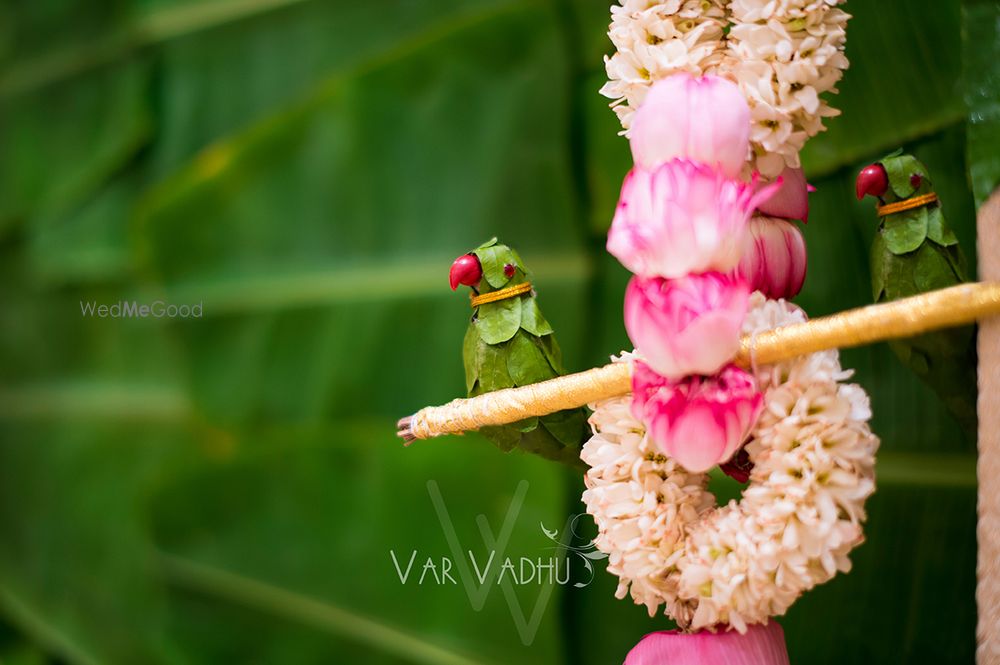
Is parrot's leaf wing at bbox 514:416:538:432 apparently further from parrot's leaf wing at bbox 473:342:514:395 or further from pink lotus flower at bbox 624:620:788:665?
pink lotus flower at bbox 624:620:788:665

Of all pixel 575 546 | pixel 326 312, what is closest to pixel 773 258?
pixel 575 546

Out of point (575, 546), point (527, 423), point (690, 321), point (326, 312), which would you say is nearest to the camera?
point (690, 321)

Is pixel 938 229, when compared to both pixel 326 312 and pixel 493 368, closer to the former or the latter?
pixel 493 368

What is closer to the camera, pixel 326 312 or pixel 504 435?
pixel 504 435

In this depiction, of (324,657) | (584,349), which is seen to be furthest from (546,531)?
Result: (324,657)

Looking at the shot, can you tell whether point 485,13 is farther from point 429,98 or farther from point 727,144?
point 727,144

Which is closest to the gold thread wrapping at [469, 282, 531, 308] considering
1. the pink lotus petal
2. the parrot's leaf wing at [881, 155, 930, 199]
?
the pink lotus petal
